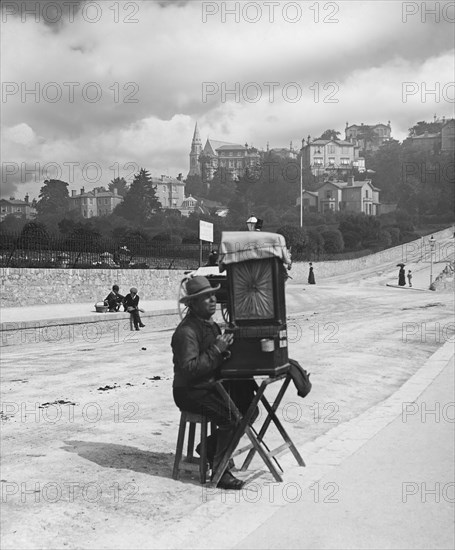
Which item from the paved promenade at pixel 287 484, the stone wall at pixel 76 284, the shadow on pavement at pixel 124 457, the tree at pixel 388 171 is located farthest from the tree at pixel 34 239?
the tree at pixel 388 171

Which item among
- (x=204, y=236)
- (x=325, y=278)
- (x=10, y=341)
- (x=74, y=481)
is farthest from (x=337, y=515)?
(x=325, y=278)

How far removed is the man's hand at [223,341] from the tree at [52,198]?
13442 centimetres

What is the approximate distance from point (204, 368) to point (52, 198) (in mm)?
144738

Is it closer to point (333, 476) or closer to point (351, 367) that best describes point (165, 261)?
point (351, 367)

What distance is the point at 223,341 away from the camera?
5.76 metres

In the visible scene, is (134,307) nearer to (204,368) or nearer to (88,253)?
(88,253)

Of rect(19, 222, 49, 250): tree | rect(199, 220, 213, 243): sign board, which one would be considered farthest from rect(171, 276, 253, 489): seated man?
rect(19, 222, 49, 250): tree

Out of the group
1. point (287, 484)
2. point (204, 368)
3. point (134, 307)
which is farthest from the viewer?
point (134, 307)

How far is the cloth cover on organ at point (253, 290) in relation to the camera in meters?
5.81

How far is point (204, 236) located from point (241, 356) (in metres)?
16.7

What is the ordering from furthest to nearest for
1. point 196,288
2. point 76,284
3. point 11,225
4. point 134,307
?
point 11,225, point 76,284, point 134,307, point 196,288

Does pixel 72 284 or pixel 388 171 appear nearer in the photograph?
pixel 72 284

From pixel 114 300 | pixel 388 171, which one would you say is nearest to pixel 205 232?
pixel 114 300

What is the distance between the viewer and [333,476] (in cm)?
645
